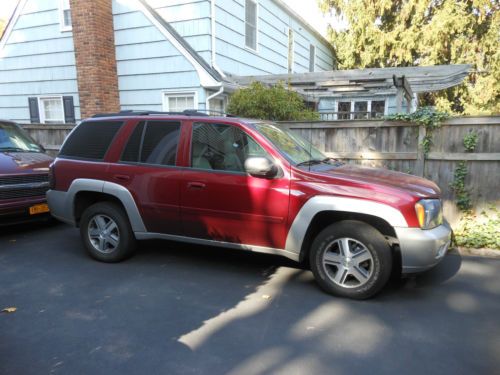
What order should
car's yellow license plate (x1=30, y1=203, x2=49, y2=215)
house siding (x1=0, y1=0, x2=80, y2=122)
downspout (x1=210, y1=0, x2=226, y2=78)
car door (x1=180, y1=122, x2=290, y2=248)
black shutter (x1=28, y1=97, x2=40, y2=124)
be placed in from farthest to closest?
black shutter (x1=28, y1=97, x2=40, y2=124), house siding (x1=0, y1=0, x2=80, y2=122), downspout (x1=210, y1=0, x2=226, y2=78), car's yellow license plate (x1=30, y1=203, x2=49, y2=215), car door (x1=180, y1=122, x2=290, y2=248)

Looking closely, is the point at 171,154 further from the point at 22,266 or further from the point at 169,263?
the point at 22,266

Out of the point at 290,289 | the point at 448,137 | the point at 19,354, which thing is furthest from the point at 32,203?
the point at 448,137

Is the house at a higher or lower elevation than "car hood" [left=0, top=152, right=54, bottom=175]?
higher

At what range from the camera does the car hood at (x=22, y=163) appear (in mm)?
5863

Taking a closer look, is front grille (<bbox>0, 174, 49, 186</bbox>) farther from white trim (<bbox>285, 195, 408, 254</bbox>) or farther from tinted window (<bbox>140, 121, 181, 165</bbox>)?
white trim (<bbox>285, 195, 408, 254</bbox>)

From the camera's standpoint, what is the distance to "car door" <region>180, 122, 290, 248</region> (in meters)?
3.96

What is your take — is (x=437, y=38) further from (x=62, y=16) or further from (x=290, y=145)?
(x=62, y=16)

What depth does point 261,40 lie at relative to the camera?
1188cm

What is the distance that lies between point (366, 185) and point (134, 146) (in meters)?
2.85

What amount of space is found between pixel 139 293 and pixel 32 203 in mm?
3157

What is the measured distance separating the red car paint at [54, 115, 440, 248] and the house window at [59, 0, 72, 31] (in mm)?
7603

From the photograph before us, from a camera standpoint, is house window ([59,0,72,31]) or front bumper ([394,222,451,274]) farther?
house window ([59,0,72,31])

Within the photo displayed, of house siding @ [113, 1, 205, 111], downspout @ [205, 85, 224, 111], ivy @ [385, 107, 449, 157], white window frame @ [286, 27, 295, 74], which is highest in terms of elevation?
white window frame @ [286, 27, 295, 74]

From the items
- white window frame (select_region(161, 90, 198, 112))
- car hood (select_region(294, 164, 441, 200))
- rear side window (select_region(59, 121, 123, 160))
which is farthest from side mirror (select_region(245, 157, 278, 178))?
white window frame (select_region(161, 90, 198, 112))
